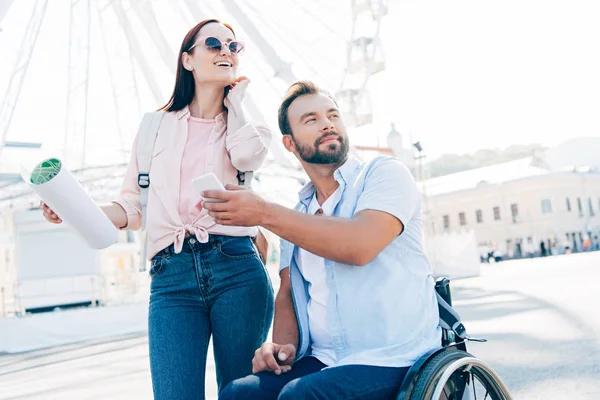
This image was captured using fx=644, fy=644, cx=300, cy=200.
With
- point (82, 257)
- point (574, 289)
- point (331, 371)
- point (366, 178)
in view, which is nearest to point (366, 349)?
point (331, 371)

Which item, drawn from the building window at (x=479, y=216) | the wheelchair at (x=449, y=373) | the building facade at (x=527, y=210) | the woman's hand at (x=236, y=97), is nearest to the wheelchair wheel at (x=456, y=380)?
the wheelchair at (x=449, y=373)

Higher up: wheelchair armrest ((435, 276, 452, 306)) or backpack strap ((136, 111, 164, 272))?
backpack strap ((136, 111, 164, 272))

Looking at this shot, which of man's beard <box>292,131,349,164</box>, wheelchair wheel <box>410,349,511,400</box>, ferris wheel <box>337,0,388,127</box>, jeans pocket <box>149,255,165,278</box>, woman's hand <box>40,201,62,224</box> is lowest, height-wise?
wheelchair wheel <box>410,349,511,400</box>

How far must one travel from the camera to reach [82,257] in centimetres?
1513

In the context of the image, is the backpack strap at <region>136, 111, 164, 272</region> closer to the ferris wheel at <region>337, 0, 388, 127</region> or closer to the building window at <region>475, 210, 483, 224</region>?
the ferris wheel at <region>337, 0, 388, 127</region>

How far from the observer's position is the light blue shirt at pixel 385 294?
1.73m

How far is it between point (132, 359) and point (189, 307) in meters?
5.51

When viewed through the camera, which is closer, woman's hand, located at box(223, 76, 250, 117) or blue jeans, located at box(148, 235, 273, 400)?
blue jeans, located at box(148, 235, 273, 400)

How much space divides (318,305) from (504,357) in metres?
3.27

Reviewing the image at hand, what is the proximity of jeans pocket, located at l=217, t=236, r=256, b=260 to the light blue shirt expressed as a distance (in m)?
0.24

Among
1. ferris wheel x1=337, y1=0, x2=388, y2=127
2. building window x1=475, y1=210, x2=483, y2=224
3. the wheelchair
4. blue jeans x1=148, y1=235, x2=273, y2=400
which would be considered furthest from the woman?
building window x1=475, y1=210, x2=483, y2=224

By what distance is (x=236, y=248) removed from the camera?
6.56 ft

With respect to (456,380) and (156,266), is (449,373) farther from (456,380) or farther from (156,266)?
(156,266)

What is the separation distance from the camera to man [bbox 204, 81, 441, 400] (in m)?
1.62
